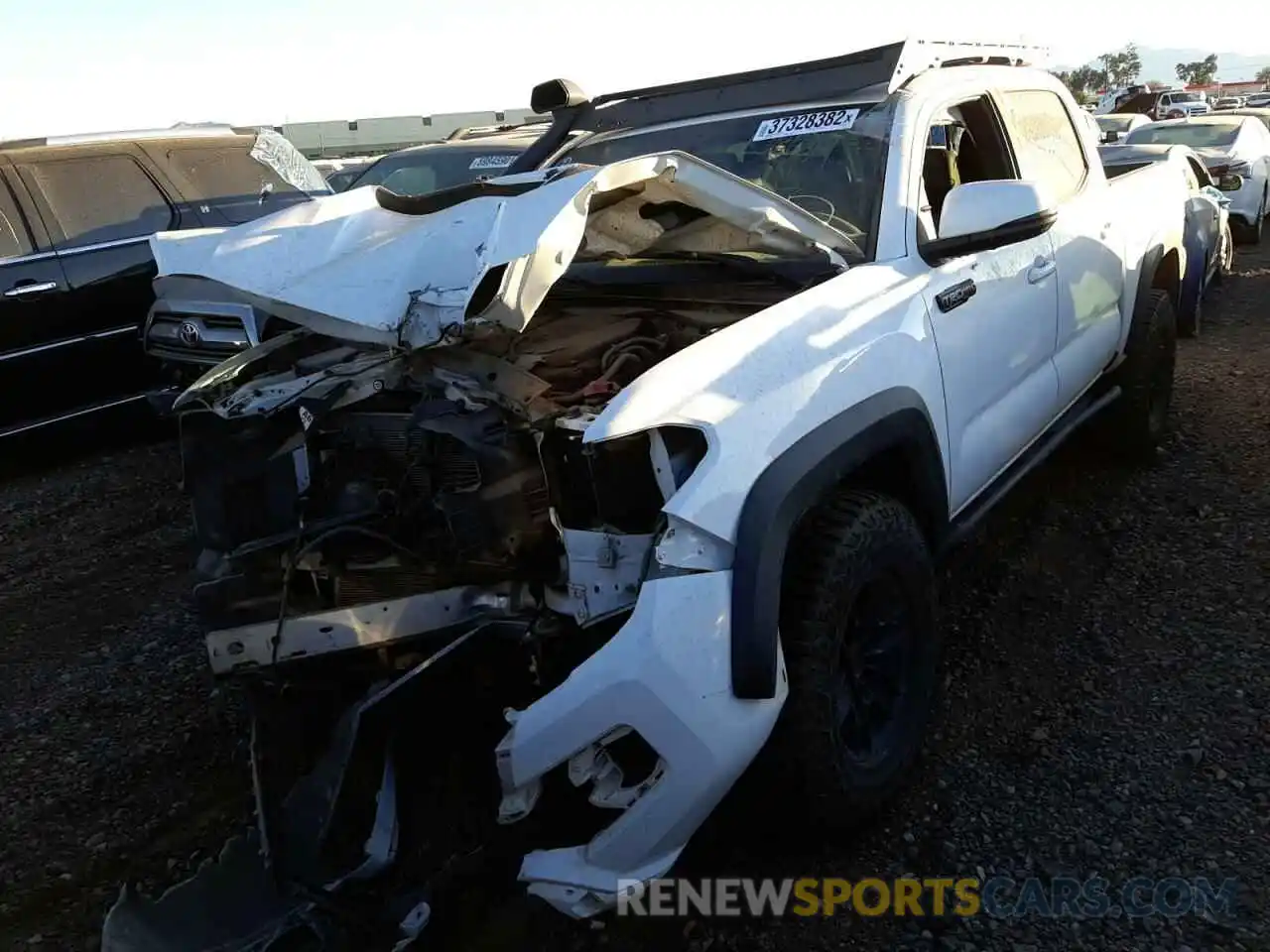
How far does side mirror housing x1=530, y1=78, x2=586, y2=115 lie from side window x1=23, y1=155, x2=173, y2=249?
131 inches

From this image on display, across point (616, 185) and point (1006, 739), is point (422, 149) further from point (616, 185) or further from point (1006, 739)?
point (1006, 739)

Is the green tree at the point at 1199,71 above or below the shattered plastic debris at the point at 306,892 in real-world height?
below

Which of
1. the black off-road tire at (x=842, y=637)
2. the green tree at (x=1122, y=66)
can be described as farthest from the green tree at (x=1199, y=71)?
the black off-road tire at (x=842, y=637)

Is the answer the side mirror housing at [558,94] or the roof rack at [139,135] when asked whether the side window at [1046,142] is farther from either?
the roof rack at [139,135]

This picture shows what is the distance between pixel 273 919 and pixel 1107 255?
3936 millimetres

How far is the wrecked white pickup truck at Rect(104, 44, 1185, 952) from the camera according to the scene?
211 cm

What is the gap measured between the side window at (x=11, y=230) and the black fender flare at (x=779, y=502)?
221 inches

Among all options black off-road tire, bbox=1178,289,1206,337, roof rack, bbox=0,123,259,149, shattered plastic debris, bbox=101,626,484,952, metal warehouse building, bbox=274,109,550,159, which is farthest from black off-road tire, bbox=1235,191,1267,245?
metal warehouse building, bbox=274,109,550,159

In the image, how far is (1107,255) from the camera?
4.20 meters

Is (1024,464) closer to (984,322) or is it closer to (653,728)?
(984,322)

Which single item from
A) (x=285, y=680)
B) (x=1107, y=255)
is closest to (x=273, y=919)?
(x=285, y=680)

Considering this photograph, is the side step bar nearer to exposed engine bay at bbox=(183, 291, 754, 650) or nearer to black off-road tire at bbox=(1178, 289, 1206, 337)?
exposed engine bay at bbox=(183, 291, 754, 650)

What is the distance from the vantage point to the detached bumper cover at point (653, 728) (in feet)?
6.63

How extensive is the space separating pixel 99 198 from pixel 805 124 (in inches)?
199
